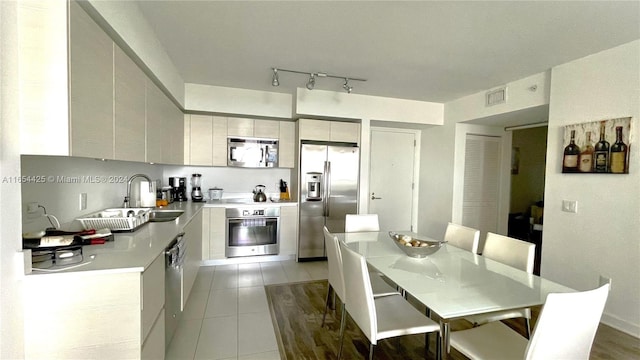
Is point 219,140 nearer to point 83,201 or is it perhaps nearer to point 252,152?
point 252,152

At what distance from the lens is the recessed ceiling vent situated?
3238 mm

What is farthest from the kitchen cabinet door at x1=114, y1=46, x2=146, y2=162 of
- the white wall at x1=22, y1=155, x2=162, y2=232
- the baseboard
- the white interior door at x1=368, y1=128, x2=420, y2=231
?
the baseboard

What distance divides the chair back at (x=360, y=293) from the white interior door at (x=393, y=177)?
2.93 m

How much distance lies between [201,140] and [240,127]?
56 centimetres

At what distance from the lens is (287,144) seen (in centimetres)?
402

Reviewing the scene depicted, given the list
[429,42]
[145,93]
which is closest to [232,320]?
[145,93]

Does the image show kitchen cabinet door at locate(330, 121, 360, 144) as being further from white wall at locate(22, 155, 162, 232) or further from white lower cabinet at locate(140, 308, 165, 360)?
white lower cabinet at locate(140, 308, 165, 360)

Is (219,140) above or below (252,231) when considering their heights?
above

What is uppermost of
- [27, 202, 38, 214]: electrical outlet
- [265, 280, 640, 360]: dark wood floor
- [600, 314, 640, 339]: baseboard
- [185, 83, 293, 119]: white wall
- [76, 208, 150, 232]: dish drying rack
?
[185, 83, 293, 119]: white wall

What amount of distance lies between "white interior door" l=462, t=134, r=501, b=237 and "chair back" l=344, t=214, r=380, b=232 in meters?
2.04

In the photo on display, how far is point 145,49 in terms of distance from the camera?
78.0 inches

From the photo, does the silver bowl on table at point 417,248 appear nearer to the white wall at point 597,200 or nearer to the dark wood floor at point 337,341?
the dark wood floor at point 337,341

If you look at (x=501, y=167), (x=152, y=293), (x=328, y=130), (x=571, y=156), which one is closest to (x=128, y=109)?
(x=152, y=293)

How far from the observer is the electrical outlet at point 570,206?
2535 mm
